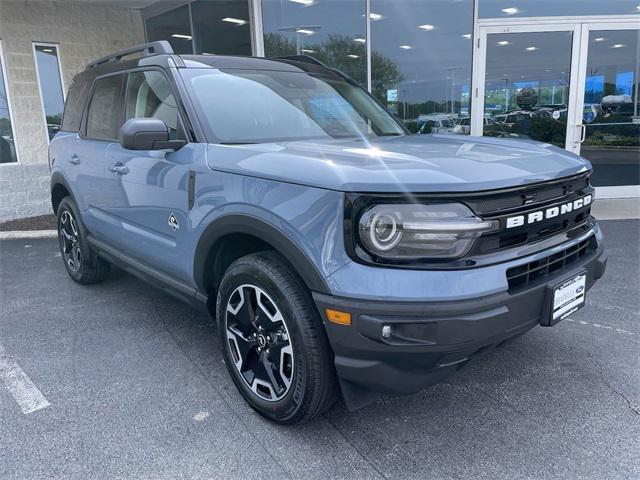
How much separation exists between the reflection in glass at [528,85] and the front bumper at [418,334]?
6625 millimetres

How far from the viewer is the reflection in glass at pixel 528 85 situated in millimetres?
7805

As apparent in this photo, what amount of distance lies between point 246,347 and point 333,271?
88 centimetres

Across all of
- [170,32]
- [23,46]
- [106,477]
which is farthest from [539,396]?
[170,32]

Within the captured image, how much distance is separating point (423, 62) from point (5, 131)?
6.74 m

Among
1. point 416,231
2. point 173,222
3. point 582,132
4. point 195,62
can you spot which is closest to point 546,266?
point 416,231

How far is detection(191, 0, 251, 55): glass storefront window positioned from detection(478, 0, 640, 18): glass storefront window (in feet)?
13.2

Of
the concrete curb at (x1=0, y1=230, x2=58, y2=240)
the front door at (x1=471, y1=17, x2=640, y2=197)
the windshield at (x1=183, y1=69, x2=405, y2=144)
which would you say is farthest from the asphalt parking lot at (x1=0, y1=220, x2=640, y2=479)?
the front door at (x1=471, y1=17, x2=640, y2=197)

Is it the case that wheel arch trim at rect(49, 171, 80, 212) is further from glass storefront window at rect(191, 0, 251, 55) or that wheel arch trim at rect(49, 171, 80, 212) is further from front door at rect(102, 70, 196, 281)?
glass storefront window at rect(191, 0, 251, 55)

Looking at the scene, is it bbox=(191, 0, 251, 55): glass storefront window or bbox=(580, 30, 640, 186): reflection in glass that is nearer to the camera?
bbox=(580, 30, 640, 186): reflection in glass

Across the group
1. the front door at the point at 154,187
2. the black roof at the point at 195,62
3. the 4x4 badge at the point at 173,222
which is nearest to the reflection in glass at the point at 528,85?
the black roof at the point at 195,62

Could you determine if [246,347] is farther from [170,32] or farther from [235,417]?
[170,32]

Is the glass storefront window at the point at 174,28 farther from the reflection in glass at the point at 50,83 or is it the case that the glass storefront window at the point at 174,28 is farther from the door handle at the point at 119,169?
the door handle at the point at 119,169

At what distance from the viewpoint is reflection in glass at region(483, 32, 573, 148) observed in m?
7.80

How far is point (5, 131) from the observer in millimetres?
7949
